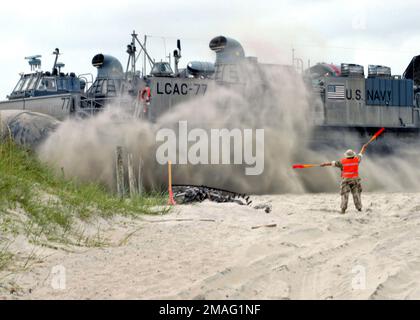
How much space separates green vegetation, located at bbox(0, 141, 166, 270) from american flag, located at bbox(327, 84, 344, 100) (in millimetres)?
8871

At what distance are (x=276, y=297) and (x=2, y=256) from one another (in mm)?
2243

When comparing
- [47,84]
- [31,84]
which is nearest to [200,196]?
[47,84]

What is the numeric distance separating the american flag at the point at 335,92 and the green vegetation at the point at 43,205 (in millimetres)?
8871

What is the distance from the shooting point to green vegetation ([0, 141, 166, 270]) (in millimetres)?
7758

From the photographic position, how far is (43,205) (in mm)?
8578

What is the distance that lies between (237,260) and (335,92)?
40.9 ft

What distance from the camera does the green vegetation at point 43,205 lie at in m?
7.76

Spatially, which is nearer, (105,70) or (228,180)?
(228,180)

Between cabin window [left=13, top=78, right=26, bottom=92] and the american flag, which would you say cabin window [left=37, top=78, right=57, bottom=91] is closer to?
cabin window [left=13, top=78, right=26, bottom=92]

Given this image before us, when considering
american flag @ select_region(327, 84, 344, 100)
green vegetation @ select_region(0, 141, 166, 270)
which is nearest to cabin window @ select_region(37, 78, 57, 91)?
american flag @ select_region(327, 84, 344, 100)

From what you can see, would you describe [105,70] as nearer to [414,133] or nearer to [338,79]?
[338,79]

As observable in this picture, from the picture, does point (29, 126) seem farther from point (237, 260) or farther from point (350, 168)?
point (237, 260)
